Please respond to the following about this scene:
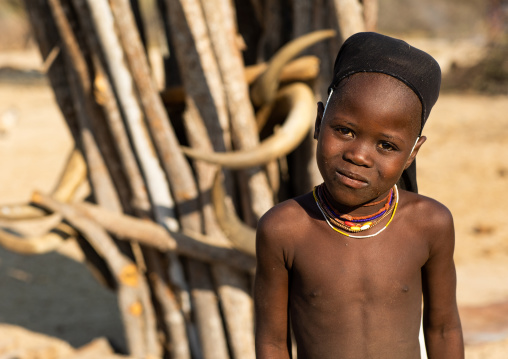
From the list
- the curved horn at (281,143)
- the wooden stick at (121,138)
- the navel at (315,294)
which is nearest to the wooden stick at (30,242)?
the wooden stick at (121,138)

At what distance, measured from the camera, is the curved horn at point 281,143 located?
2.67 metres

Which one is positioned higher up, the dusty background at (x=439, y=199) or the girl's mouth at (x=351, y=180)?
the girl's mouth at (x=351, y=180)

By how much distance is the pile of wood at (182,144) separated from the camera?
9.78 feet

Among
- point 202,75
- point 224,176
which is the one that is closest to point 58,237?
point 224,176

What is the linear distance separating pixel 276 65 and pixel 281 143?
394 millimetres

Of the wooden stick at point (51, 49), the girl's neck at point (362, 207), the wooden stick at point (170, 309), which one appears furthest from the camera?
the wooden stick at point (170, 309)

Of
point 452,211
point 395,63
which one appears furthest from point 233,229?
point 452,211

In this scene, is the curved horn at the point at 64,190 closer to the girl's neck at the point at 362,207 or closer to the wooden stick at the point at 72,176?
the wooden stick at the point at 72,176

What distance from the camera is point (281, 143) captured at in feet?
9.02

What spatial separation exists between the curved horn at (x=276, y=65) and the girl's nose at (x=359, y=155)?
1.45 m

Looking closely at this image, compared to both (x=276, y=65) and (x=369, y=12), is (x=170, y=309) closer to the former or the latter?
(x=276, y=65)

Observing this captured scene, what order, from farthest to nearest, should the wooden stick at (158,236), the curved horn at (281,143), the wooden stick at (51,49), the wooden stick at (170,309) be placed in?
the wooden stick at (170,309)
the wooden stick at (51,49)
the wooden stick at (158,236)
the curved horn at (281,143)

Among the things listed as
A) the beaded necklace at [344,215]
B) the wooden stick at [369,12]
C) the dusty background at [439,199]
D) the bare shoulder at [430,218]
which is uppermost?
the wooden stick at [369,12]

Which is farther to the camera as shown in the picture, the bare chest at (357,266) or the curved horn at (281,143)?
the curved horn at (281,143)
